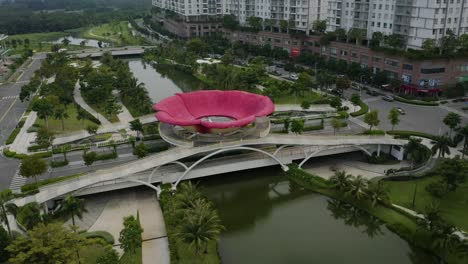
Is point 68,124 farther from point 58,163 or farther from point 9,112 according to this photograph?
point 58,163

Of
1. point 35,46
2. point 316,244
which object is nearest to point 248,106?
point 316,244

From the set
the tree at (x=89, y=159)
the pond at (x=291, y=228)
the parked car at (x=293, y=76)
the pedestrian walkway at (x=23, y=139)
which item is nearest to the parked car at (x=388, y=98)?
the parked car at (x=293, y=76)

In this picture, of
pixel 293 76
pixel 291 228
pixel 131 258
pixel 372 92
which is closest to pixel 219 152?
pixel 291 228

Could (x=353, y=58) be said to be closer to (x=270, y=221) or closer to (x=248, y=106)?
(x=248, y=106)

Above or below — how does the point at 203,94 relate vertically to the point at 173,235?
above

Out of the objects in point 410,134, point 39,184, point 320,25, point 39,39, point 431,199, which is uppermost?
point 320,25

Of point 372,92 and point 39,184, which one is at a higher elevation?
point 372,92

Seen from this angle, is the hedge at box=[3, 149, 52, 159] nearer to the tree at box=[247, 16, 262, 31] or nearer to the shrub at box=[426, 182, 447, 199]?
the shrub at box=[426, 182, 447, 199]
